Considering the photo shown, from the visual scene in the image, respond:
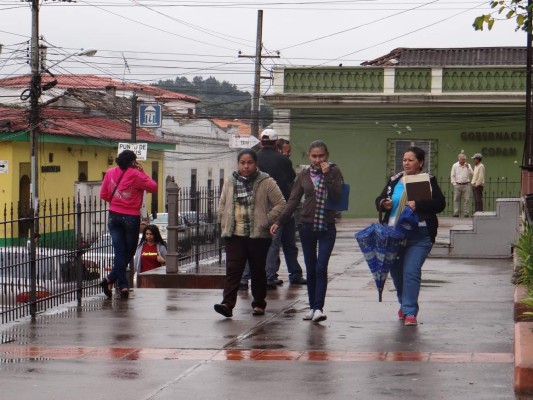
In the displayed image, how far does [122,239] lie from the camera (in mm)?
13633

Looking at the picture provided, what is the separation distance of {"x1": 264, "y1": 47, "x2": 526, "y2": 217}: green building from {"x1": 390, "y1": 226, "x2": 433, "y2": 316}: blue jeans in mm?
27705

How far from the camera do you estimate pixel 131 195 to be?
44.2ft

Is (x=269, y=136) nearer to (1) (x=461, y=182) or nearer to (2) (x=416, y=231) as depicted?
(2) (x=416, y=231)

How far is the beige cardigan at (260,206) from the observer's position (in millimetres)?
11781

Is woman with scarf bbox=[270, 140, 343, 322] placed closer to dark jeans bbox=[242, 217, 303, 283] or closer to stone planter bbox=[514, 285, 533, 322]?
stone planter bbox=[514, 285, 533, 322]

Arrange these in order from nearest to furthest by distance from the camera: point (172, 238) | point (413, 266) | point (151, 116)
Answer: point (413, 266) → point (172, 238) → point (151, 116)

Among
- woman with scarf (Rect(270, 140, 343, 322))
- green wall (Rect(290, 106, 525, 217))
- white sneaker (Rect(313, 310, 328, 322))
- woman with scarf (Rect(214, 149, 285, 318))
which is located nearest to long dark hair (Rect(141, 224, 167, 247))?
woman with scarf (Rect(214, 149, 285, 318))

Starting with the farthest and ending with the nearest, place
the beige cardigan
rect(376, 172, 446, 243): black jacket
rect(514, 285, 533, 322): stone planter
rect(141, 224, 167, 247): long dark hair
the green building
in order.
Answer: the green building < rect(141, 224, 167, 247): long dark hair < the beige cardigan < rect(376, 172, 446, 243): black jacket < rect(514, 285, 533, 322): stone planter

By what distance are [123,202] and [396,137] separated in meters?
27.3

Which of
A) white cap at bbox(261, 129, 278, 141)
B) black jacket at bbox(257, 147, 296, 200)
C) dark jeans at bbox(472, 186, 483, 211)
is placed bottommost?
dark jeans at bbox(472, 186, 483, 211)

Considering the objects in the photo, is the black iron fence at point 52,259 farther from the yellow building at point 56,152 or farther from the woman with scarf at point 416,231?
the yellow building at point 56,152

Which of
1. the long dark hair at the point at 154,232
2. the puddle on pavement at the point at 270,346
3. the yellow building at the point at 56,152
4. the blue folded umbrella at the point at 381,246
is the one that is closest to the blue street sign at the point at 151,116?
the yellow building at the point at 56,152

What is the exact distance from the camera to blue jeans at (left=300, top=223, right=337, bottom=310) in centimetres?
1147

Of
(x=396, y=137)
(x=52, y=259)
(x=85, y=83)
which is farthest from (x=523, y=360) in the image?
(x=85, y=83)
